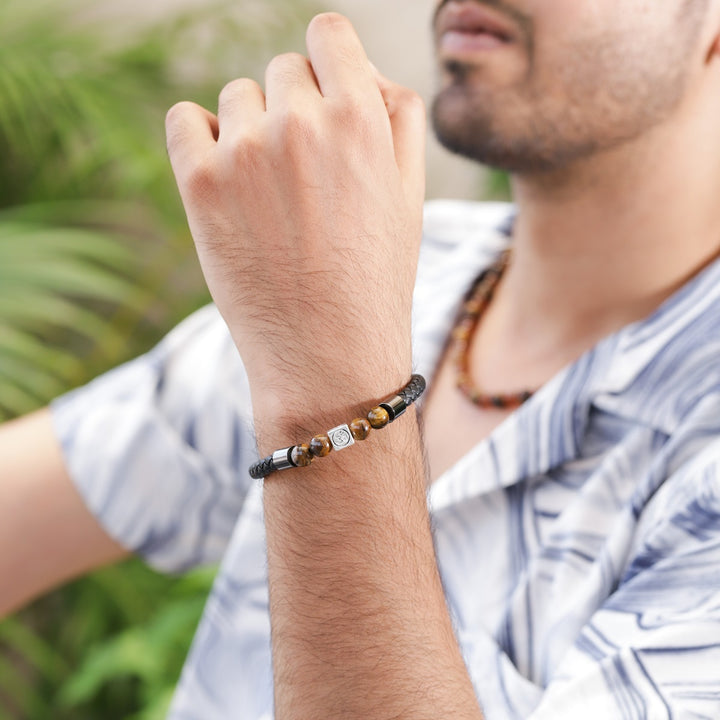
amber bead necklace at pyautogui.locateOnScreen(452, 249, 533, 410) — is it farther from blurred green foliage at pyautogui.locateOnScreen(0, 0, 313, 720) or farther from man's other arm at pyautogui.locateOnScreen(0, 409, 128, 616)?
blurred green foliage at pyautogui.locateOnScreen(0, 0, 313, 720)

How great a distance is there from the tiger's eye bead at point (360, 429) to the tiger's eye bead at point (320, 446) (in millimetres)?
17

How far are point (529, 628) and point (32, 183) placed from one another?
1590 mm

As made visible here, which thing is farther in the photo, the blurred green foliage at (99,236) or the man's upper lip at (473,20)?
the blurred green foliage at (99,236)

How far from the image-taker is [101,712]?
2002 mm

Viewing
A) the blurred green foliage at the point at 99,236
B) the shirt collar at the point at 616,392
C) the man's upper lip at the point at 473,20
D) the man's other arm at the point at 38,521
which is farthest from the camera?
the blurred green foliage at the point at 99,236

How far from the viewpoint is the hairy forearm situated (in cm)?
55

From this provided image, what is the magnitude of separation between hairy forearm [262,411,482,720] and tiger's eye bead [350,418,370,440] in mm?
13

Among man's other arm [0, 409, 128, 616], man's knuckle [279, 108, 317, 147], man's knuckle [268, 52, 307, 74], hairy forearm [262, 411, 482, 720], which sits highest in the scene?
man's knuckle [268, 52, 307, 74]

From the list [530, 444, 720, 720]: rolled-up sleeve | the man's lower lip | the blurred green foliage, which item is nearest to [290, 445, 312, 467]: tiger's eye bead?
[530, 444, 720, 720]: rolled-up sleeve

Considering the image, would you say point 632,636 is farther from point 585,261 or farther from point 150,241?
point 150,241

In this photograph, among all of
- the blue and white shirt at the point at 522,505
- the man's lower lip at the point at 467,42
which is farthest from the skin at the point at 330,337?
the man's lower lip at the point at 467,42

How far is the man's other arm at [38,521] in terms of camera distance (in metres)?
0.95

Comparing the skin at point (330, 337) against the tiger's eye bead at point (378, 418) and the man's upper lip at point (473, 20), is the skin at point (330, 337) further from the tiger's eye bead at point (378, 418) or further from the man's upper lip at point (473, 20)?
→ the man's upper lip at point (473, 20)

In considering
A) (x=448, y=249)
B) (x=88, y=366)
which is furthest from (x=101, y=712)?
(x=448, y=249)
